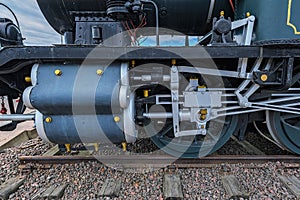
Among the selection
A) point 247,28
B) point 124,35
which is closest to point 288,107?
point 247,28

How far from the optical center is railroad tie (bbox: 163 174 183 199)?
1.68 metres

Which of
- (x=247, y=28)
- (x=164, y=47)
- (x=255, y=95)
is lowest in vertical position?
(x=255, y=95)

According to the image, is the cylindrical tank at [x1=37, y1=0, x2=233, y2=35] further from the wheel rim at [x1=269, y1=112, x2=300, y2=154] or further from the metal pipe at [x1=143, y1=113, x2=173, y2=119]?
the wheel rim at [x1=269, y1=112, x2=300, y2=154]

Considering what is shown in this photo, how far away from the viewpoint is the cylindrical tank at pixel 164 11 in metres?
1.99

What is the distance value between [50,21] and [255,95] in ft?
7.80

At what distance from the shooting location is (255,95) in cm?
207

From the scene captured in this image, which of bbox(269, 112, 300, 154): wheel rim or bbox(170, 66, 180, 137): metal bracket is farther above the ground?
bbox(170, 66, 180, 137): metal bracket

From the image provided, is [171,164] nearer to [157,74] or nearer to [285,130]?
[157,74]

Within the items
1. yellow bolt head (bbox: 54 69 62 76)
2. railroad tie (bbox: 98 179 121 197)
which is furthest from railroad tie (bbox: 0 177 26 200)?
yellow bolt head (bbox: 54 69 62 76)

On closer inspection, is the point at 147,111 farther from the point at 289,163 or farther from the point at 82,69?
the point at 289,163

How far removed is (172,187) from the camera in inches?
70.0

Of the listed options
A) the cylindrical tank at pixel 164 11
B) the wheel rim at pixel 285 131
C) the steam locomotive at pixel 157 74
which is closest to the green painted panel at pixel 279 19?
the steam locomotive at pixel 157 74

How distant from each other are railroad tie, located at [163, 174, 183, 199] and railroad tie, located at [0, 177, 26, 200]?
139 cm

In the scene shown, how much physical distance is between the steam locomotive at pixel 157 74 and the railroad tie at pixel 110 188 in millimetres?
390
